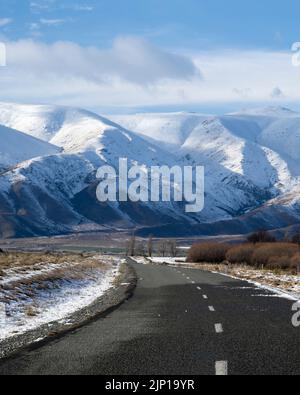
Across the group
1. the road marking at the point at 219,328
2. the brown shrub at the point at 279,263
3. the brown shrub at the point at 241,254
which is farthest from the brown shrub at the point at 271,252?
the road marking at the point at 219,328

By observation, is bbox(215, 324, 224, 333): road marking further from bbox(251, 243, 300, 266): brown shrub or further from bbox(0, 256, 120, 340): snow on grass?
bbox(251, 243, 300, 266): brown shrub

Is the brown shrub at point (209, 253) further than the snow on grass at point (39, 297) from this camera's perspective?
Yes

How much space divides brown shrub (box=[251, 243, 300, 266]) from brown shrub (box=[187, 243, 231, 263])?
58.9 ft

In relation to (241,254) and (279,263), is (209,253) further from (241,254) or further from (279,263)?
(279,263)

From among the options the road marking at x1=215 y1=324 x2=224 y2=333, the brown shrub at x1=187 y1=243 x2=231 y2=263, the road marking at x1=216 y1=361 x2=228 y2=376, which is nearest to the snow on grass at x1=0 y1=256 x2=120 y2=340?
the road marking at x1=215 y1=324 x2=224 y2=333

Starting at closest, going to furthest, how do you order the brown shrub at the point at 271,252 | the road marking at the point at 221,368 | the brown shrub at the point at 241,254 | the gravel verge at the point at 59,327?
1. the road marking at the point at 221,368
2. the gravel verge at the point at 59,327
3. the brown shrub at the point at 271,252
4. the brown shrub at the point at 241,254

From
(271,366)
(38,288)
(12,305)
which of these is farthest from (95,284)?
(271,366)

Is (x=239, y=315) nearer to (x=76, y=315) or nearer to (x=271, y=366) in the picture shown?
(x=76, y=315)

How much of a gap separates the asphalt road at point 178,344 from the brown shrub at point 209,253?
3193 inches

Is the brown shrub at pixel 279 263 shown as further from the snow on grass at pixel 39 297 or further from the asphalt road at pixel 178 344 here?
the asphalt road at pixel 178 344

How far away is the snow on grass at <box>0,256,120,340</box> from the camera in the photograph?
21.5 metres

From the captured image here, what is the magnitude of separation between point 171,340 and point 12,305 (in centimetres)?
1070

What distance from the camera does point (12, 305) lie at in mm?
25312

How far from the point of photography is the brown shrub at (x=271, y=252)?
8062cm
